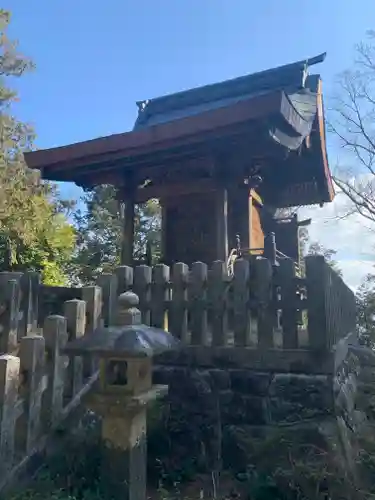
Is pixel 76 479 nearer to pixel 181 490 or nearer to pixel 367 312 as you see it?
pixel 181 490

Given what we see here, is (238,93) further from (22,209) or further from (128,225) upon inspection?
(22,209)

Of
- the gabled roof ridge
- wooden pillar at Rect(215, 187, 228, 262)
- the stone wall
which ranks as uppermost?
the gabled roof ridge

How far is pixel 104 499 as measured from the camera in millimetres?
2559

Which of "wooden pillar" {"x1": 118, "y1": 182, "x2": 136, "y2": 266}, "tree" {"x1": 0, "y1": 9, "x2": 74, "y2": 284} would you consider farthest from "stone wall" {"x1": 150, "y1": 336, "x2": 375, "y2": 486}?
"tree" {"x1": 0, "y1": 9, "x2": 74, "y2": 284}

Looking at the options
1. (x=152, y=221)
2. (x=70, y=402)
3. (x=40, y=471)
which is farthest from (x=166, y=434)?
(x=152, y=221)

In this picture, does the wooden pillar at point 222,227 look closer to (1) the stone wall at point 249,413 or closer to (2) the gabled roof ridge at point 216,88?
(1) the stone wall at point 249,413

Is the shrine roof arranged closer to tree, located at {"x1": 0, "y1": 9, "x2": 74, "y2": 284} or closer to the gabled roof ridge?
the gabled roof ridge

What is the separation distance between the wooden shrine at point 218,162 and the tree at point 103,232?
8381 mm

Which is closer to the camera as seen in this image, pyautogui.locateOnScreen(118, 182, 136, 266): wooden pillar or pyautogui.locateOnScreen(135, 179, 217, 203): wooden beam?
pyautogui.locateOnScreen(118, 182, 136, 266): wooden pillar

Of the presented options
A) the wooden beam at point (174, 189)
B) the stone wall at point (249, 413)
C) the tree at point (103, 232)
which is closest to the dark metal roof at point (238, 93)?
the wooden beam at point (174, 189)

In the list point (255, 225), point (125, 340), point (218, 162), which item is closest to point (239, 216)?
point (255, 225)

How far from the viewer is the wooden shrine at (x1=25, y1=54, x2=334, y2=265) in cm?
591

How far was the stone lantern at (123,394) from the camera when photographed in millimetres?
2490

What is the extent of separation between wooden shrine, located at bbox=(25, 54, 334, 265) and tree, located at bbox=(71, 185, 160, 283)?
838 cm
